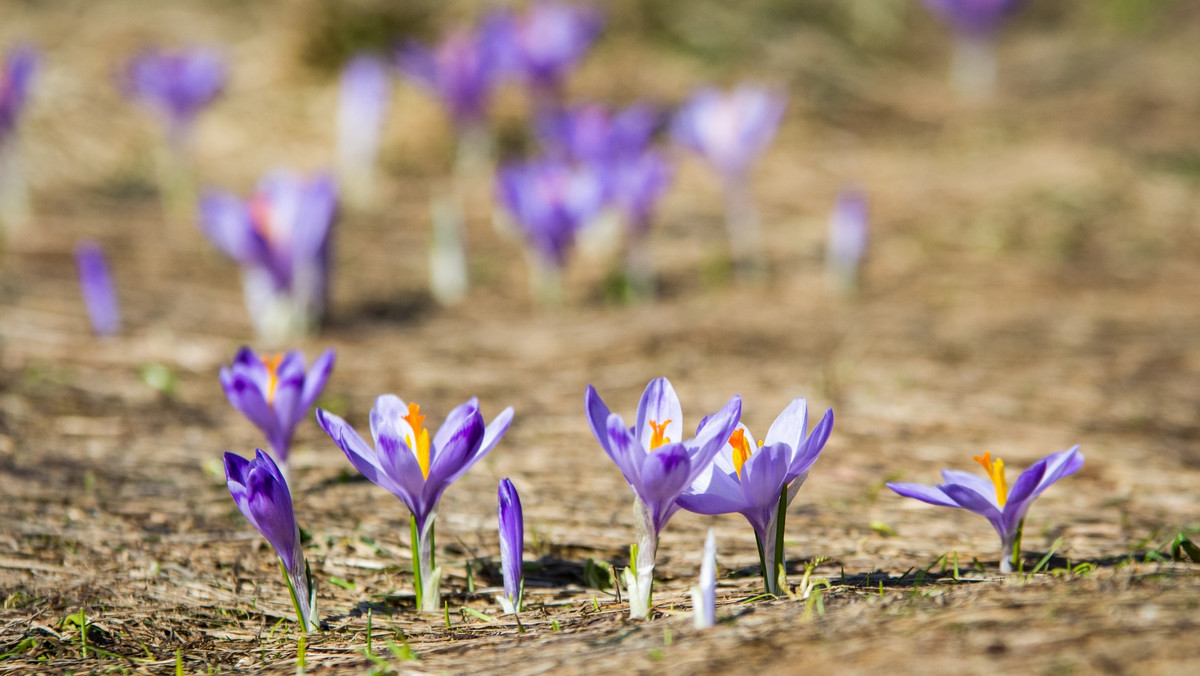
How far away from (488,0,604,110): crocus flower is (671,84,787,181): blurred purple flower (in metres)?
0.85

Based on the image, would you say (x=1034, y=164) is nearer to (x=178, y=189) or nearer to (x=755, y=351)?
(x=755, y=351)

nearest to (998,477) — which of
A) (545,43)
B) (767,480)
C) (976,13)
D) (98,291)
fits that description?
(767,480)

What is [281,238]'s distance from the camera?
3.61 metres

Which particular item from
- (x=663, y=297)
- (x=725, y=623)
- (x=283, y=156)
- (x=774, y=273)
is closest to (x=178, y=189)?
(x=283, y=156)

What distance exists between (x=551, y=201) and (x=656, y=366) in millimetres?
905

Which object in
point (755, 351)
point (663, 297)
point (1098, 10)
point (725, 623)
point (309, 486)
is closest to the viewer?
point (725, 623)

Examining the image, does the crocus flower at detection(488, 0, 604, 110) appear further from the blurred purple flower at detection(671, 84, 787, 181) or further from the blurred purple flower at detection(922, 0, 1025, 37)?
the blurred purple flower at detection(922, 0, 1025, 37)

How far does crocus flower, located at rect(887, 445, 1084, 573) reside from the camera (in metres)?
1.60

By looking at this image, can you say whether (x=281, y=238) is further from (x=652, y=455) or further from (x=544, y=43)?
(x=652, y=455)

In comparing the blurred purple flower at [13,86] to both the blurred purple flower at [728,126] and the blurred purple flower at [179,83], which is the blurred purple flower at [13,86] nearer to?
the blurred purple flower at [179,83]

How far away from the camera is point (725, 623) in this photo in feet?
4.91

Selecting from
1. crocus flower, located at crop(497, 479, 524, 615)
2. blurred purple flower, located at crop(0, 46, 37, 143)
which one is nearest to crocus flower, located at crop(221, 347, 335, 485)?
crocus flower, located at crop(497, 479, 524, 615)

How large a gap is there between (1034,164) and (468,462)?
4.93 metres

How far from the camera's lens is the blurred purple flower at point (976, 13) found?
7289 millimetres
